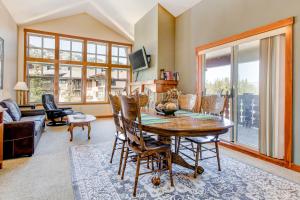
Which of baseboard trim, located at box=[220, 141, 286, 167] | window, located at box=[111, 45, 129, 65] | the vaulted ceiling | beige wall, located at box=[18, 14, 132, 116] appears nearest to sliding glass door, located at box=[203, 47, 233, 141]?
baseboard trim, located at box=[220, 141, 286, 167]

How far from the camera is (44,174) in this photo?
234cm

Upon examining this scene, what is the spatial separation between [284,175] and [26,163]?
3.61 metres

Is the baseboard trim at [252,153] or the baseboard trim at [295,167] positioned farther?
the baseboard trim at [252,153]

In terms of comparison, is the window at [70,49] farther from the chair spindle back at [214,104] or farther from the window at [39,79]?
the chair spindle back at [214,104]

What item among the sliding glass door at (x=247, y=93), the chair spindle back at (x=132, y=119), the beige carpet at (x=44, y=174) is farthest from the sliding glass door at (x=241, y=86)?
the chair spindle back at (x=132, y=119)

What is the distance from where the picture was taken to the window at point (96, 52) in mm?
7043

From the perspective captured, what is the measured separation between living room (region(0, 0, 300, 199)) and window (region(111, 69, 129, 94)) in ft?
2.40

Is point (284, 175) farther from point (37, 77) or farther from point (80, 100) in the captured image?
point (37, 77)

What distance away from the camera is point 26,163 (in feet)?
8.76

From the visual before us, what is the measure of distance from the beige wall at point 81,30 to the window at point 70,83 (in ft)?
1.39

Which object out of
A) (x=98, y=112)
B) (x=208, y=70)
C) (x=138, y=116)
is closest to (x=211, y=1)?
(x=208, y=70)

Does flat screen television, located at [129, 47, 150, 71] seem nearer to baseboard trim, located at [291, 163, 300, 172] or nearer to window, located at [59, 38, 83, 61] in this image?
window, located at [59, 38, 83, 61]

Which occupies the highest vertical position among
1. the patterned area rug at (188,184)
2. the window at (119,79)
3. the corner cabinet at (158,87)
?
the window at (119,79)

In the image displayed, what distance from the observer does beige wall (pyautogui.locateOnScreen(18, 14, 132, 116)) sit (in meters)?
5.99
